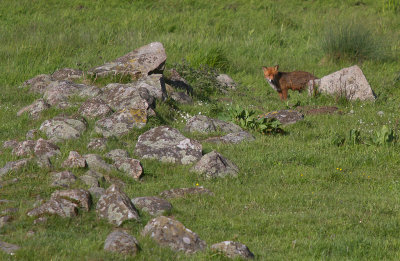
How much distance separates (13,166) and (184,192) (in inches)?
104

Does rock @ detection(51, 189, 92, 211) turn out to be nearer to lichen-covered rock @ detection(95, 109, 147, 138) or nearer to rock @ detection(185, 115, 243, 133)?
lichen-covered rock @ detection(95, 109, 147, 138)

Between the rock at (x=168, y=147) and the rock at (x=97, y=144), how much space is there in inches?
23.4

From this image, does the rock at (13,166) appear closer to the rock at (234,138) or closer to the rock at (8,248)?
the rock at (8,248)

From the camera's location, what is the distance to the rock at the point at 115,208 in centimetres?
646

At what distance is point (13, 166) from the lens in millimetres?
8289

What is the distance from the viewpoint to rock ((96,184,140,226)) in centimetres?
646

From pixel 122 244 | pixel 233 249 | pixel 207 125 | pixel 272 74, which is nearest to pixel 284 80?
pixel 272 74

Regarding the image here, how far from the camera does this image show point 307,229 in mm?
6625

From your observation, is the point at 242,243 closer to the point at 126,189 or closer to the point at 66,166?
the point at 126,189

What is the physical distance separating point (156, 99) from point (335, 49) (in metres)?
8.69

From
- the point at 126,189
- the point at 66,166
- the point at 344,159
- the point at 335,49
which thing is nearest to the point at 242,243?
the point at 126,189

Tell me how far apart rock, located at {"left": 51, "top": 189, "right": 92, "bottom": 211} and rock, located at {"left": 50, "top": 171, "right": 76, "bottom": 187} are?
61cm

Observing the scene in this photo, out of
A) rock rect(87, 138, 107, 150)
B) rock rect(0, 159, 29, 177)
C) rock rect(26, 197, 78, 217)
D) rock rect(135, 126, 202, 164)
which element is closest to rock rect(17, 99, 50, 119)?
rock rect(87, 138, 107, 150)

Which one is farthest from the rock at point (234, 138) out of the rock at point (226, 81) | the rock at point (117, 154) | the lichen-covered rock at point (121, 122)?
the rock at point (226, 81)
